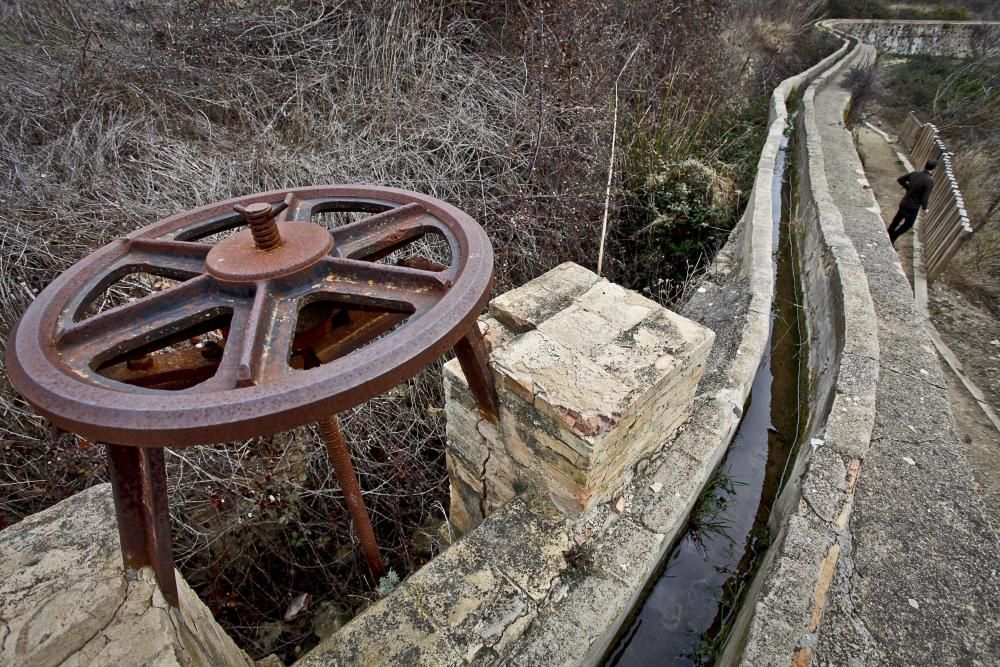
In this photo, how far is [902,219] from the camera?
23.9 ft

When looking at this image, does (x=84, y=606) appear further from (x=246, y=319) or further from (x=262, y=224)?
(x=262, y=224)

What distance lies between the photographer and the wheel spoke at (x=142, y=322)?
54.7 inches

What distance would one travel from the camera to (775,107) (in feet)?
31.6

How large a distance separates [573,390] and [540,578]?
29.0 inches

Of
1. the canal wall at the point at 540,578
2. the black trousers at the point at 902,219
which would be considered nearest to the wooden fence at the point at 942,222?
the black trousers at the point at 902,219

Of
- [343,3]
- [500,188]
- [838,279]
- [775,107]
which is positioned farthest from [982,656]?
[775,107]

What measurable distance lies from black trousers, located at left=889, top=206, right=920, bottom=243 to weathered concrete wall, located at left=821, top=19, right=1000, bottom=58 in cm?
1839

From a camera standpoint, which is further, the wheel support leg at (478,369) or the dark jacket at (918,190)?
the dark jacket at (918,190)

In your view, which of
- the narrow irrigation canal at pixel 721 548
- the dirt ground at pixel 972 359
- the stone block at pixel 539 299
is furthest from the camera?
the dirt ground at pixel 972 359

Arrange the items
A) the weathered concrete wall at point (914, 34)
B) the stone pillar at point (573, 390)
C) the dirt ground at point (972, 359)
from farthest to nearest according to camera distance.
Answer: the weathered concrete wall at point (914, 34) < the dirt ground at point (972, 359) < the stone pillar at point (573, 390)

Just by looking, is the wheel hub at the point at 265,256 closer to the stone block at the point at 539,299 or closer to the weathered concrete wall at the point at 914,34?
the stone block at the point at 539,299

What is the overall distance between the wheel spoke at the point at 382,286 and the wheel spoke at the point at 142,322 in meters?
0.33

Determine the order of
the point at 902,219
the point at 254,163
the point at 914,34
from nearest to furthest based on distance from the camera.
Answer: the point at 254,163 < the point at 902,219 < the point at 914,34

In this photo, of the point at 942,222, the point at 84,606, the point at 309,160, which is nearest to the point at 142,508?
the point at 84,606
